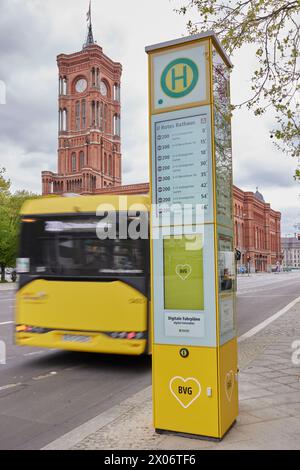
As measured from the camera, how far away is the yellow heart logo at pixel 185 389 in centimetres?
414

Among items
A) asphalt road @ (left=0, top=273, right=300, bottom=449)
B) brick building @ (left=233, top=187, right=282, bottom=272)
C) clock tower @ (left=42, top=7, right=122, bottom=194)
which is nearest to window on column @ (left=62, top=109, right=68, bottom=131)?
clock tower @ (left=42, top=7, right=122, bottom=194)

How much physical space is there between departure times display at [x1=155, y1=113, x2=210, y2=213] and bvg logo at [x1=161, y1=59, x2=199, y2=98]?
0.88ft

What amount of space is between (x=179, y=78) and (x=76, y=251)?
13.8 ft

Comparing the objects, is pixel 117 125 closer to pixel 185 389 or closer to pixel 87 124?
pixel 87 124

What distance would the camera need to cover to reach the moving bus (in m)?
7.31

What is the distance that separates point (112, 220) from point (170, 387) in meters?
3.89

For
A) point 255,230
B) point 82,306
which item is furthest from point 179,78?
point 255,230

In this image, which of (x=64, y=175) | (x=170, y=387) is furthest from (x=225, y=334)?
(x=64, y=175)

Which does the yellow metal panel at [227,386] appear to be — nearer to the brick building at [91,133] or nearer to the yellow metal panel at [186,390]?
the yellow metal panel at [186,390]

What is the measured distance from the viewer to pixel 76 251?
25.7ft


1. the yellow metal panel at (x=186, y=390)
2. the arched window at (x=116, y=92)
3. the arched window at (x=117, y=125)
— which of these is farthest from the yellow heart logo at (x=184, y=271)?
the arched window at (x=116, y=92)

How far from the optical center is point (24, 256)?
8.17m

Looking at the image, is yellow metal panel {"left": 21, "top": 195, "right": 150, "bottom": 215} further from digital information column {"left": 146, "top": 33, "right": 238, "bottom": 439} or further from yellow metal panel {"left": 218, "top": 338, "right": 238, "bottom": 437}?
yellow metal panel {"left": 218, "top": 338, "right": 238, "bottom": 437}
